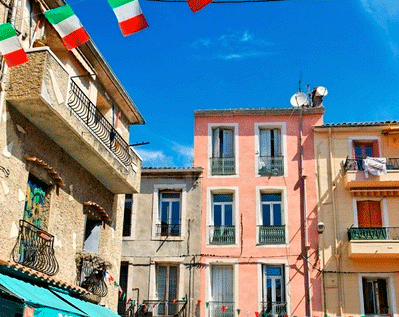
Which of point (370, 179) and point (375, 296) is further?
point (370, 179)

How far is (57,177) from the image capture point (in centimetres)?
1420

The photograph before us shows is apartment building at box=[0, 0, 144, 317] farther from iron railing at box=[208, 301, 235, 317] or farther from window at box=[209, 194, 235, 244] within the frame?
window at box=[209, 194, 235, 244]

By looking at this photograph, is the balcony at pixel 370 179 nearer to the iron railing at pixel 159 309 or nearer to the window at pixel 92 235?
the iron railing at pixel 159 309

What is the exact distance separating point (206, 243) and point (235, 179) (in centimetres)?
288

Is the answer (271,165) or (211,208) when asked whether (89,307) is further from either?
(271,165)

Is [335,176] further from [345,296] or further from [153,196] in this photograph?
[153,196]

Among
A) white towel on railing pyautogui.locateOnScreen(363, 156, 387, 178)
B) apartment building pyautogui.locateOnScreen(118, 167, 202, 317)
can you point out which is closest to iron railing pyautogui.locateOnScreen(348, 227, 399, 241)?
white towel on railing pyautogui.locateOnScreen(363, 156, 387, 178)

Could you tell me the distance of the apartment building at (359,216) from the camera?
23156 mm

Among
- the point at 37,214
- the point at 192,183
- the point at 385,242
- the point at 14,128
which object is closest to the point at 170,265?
the point at 192,183

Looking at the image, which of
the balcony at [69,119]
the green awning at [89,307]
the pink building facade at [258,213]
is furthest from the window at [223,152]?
the green awning at [89,307]

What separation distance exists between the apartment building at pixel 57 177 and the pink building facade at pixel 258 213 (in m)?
7.20

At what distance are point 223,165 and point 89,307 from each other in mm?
12280

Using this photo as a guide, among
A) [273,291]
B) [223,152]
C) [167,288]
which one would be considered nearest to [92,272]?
[167,288]

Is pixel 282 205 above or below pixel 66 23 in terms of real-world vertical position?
above
